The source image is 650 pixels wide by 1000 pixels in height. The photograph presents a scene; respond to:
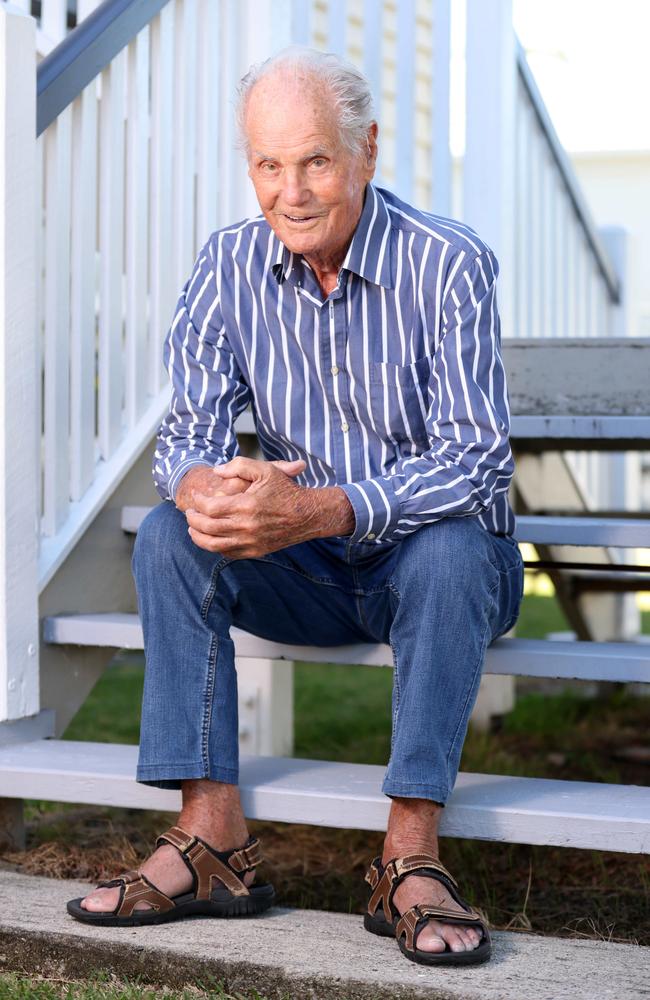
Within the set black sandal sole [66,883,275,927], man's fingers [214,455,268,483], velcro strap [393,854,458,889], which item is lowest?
black sandal sole [66,883,275,927]

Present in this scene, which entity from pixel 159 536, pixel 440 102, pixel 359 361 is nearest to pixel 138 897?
pixel 159 536

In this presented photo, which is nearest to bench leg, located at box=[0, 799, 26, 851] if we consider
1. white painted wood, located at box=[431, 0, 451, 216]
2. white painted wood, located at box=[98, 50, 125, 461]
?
white painted wood, located at box=[98, 50, 125, 461]

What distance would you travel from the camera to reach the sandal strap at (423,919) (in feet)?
4.88

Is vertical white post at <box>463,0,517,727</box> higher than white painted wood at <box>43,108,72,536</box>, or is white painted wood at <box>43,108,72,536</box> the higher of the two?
vertical white post at <box>463,0,517,727</box>

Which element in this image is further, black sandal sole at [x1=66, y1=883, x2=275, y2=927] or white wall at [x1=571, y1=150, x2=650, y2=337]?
white wall at [x1=571, y1=150, x2=650, y2=337]

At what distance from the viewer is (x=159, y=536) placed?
1.72m

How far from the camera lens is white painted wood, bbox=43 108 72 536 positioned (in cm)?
224

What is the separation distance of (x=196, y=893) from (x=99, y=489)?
37.0 inches

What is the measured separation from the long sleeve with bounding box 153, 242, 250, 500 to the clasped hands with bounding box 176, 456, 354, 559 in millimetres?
181

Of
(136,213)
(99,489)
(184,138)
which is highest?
(184,138)

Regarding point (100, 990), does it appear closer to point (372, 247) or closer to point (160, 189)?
point (372, 247)

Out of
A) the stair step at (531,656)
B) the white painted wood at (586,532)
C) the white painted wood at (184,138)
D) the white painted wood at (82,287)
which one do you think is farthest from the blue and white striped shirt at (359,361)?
the white painted wood at (184,138)

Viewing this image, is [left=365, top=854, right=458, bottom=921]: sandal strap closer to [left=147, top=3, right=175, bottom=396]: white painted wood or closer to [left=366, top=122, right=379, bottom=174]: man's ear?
[left=366, top=122, right=379, bottom=174]: man's ear

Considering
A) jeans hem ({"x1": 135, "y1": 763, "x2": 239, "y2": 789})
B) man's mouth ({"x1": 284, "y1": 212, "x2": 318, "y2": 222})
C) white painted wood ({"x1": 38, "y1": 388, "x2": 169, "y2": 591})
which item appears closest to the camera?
jeans hem ({"x1": 135, "y1": 763, "x2": 239, "y2": 789})
